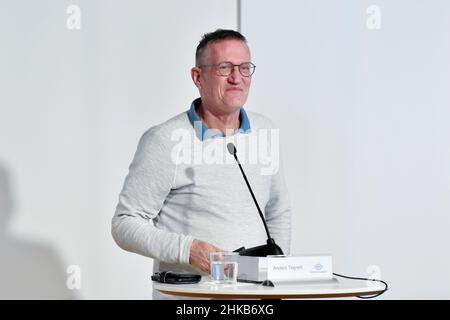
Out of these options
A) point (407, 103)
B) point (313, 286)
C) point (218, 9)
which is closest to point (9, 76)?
point (218, 9)

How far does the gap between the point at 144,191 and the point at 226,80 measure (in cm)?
45

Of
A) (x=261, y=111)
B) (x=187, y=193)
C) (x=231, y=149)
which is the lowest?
(x=187, y=193)

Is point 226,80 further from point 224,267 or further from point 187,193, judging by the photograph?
point 224,267

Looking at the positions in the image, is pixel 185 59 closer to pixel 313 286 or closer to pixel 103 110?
pixel 103 110

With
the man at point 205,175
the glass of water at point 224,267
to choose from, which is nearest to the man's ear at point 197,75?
the man at point 205,175

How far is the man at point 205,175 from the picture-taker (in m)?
2.58

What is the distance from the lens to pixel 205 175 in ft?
8.57

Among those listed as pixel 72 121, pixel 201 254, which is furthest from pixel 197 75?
Answer: pixel 72 121

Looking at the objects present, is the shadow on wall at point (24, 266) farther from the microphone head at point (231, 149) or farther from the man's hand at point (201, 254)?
the microphone head at point (231, 149)

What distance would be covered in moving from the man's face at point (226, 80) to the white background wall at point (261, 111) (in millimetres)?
1097

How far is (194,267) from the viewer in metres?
2.46

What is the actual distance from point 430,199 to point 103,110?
1587 mm

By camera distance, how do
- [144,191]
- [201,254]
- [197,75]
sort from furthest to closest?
[197,75] → [144,191] → [201,254]

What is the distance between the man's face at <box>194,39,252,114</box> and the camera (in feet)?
8.70
